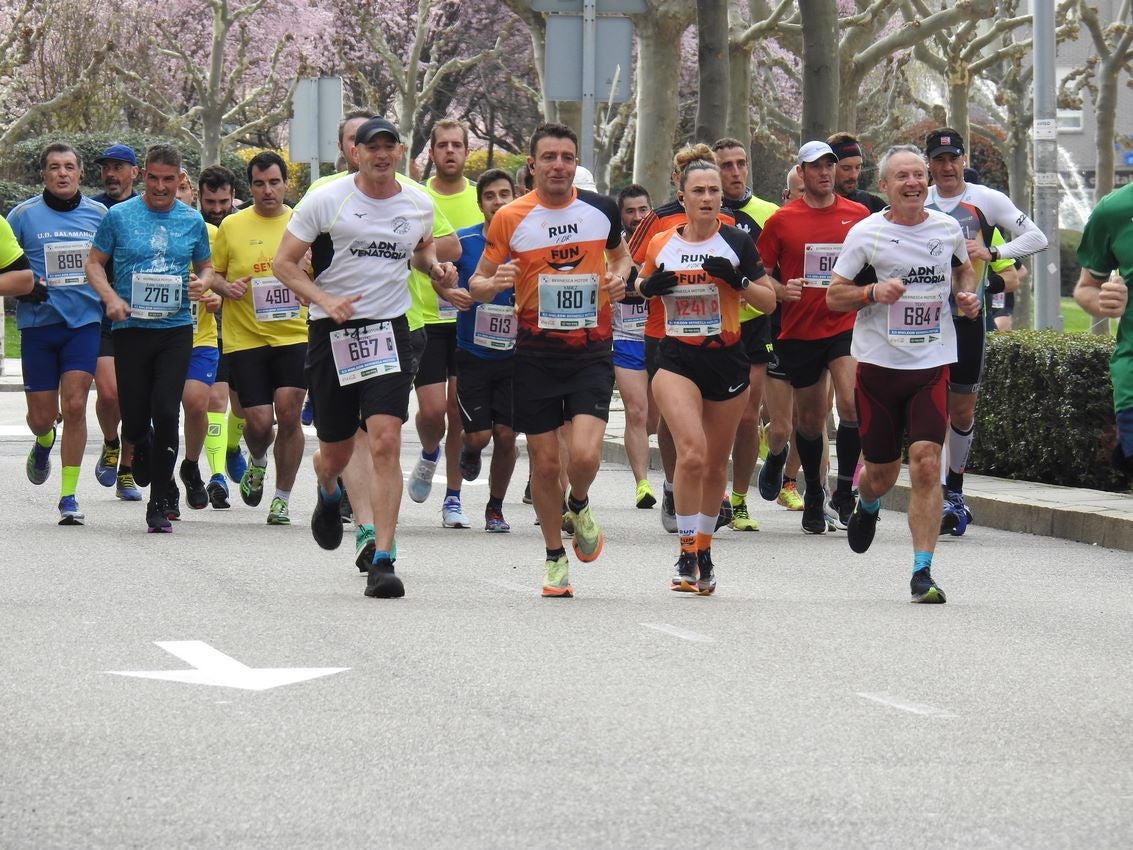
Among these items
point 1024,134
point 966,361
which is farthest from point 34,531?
point 1024,134

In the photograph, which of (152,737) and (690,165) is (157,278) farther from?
(152,737)

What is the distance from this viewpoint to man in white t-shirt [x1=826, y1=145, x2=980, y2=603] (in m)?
9.75

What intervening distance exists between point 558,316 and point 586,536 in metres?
0.93

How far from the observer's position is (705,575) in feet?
31.8

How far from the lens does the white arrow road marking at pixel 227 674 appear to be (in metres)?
7.20

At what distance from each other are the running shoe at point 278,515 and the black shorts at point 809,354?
2.81 m

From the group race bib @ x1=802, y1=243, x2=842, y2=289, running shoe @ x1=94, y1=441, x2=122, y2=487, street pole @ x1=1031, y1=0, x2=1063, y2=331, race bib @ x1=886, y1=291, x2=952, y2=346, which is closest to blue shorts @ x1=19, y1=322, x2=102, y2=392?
running shoe @ x1=94, y1=441, x2=122, y2=487

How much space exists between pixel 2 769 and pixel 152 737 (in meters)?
0.52

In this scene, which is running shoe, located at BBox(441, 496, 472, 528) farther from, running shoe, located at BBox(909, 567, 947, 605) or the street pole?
the street pole

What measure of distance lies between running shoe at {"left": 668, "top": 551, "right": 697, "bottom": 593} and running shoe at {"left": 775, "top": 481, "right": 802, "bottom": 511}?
435 centimetres

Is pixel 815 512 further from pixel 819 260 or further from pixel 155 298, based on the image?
pixel 155 298

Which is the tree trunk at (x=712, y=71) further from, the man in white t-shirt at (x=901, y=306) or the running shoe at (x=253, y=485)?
the man in white t-shirt at (x=901, y=306)

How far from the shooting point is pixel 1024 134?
32.5m

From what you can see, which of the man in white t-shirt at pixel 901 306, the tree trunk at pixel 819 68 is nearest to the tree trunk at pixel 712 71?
the tree trunk at pixel 819 68
